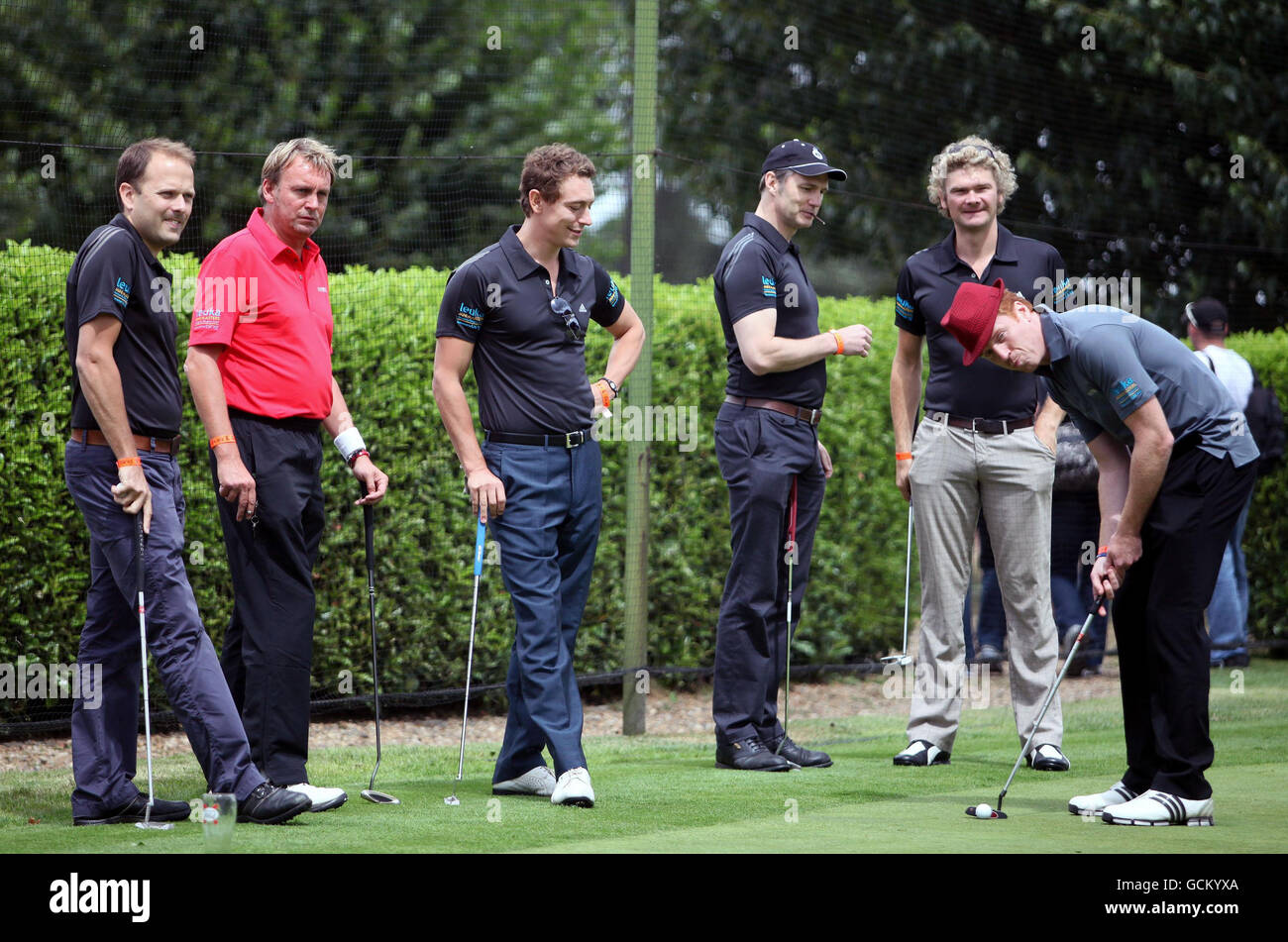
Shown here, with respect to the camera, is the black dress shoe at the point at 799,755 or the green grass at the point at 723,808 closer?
the green grass at the point at 723,808

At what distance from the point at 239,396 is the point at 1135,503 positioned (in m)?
2.97

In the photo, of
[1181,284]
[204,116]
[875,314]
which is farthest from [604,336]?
[1181,284]

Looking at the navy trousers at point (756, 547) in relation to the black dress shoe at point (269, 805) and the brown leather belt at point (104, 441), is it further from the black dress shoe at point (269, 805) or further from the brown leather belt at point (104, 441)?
the brown leather belt at point (104, 441)

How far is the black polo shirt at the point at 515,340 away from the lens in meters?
→ 5.39

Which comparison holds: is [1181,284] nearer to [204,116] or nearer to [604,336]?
[604,336]

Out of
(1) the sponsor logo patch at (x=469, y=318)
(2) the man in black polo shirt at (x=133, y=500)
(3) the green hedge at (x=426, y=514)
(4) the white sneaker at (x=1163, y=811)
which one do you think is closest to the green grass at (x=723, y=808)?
(4) the white sneaker at (x=1163, y=811)

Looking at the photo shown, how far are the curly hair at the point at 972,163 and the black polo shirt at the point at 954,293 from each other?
0.18 metres

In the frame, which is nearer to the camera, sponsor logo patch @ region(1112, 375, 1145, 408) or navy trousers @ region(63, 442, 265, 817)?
sponsor logo patch @ region(1112, 375, 1145, 408)

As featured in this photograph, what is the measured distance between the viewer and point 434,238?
35.0ft

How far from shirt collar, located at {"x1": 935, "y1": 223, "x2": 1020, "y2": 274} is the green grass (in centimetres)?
209

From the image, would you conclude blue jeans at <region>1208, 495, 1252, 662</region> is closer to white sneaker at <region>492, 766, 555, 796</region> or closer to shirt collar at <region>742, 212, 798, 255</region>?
shirt collar at <region>742, 212, 798, 255</region>

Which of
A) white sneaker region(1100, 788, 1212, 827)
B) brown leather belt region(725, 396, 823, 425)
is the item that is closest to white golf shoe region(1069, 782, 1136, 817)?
white sneaker region(1100, 788, 1212, 827)

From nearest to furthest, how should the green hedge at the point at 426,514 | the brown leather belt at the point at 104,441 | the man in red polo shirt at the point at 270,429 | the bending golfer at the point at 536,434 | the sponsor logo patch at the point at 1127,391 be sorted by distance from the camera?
the sponsor logo patch at the point at 1127,391 < the brown leather belt at the point at 104,441 < the man in red polo shirt at the point at 270,429 < the bending golfer at the point at 536,434 < the green hedge at the point at 426,514

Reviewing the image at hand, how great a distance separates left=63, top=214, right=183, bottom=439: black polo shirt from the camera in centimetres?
489
